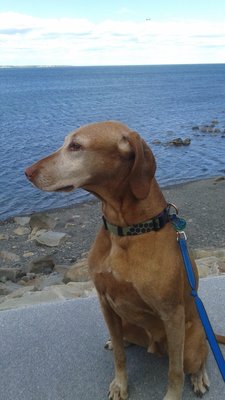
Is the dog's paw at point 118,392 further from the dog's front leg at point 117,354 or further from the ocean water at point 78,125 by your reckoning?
the ocean water at point 78,125

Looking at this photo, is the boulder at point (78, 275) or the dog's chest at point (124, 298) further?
the boulder at point (78, 275)

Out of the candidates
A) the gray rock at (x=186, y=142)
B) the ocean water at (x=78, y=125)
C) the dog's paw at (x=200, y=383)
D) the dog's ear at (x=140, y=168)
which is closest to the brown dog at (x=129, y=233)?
the dog's ear at (x=140, y=168)

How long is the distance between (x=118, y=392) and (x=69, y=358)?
0.56 m

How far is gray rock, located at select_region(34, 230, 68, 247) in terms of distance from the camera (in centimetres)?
1309

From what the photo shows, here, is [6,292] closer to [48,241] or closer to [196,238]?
[48,241]

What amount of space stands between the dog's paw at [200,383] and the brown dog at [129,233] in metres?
0.21

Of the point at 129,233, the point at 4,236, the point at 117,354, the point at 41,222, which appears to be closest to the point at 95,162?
the point at 129,233

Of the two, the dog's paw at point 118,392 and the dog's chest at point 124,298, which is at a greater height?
the dog's chest at point 124,298

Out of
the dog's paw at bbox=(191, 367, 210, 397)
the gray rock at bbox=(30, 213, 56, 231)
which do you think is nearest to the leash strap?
the dog's paw at bbox=(191, 367, 210, 397)

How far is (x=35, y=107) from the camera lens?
2259 inches

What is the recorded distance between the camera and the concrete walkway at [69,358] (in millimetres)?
3256

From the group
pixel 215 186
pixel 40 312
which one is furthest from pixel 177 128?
pixel 40 312

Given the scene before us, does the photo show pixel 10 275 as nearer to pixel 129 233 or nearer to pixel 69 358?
pixel 69 358

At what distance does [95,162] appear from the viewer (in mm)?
2574
